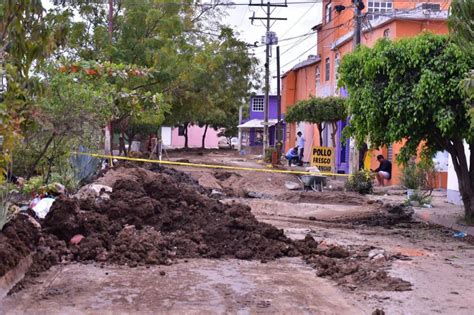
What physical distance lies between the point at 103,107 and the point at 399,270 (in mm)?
8419

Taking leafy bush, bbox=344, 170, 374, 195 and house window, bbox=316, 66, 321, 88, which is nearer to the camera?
leafy bush, bbox=344, 170, 374, 195

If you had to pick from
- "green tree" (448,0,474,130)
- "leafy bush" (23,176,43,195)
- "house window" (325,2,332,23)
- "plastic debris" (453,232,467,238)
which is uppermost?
"house window" (325,2,332,23)

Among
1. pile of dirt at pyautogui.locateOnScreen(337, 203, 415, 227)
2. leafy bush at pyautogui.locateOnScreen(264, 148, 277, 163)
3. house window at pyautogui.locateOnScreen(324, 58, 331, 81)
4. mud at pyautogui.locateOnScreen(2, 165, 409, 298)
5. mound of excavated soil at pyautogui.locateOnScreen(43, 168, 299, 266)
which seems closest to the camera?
mud at pyautogui.locateOnScreen(2, 165, 409, 298)

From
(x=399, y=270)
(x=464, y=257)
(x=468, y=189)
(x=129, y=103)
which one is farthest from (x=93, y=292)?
(x=468, y=189)

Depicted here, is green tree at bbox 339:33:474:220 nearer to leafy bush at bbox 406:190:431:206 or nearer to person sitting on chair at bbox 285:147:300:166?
leafy bush at bbox 406:190:431:206

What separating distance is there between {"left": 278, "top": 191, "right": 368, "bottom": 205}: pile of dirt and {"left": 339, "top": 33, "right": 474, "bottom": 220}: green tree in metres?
5.58

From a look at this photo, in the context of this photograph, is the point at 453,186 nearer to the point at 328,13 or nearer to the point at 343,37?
the point at 343,37

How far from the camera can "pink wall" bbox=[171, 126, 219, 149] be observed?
3460 inches

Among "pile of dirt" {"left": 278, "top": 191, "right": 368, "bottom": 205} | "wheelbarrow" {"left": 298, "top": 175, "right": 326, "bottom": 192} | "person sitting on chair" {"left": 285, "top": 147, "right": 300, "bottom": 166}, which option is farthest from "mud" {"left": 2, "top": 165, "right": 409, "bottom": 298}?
"person sitting on chair" {"left": 285, "top": 147, "right": 300, "bottom": 166}

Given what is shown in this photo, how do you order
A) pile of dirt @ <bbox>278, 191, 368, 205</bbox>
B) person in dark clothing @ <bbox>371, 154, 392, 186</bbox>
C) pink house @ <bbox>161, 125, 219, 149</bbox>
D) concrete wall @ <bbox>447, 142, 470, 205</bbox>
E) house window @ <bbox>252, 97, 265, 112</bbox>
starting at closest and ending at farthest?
concrete wall @ <bbox>447, 142, 470, 205</bbox> → pile of dirt @ <bbox>278, 191, 368, 205</bbox> → person in dark clothing @ <bbox>371, 154, 392, 186</bbox> → house window @ <bbox>252, 97, 265, 112</bbox> → pink house @ <bbox>161, 125, 219, 149</bbox>

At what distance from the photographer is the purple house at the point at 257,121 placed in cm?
6656

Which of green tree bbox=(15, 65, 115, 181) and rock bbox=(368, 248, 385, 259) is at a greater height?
green tree bbox=(15, 65, 115, 181)

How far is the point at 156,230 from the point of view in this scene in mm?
12227

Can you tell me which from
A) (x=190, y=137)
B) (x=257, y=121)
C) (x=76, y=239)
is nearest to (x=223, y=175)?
(x=76, y=239)
